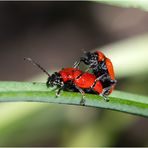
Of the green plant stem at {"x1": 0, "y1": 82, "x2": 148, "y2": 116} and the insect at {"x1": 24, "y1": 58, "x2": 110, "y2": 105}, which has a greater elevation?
the insect at {"x1": 24, "y1": 58, "x2": 110, "y2": 105}

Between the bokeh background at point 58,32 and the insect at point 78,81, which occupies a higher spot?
the bokeh background at point 58,32

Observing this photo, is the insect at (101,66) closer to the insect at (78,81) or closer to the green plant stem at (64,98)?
the insect at (78,81)

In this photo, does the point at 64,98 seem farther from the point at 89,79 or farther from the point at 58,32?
the point at 58,32

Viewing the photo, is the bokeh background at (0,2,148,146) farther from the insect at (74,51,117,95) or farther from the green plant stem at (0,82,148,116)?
the green plant stem at (0,82,148,116)

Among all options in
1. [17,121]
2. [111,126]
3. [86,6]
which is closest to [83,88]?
[17,121]

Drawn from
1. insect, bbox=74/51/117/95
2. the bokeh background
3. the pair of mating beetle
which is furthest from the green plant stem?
the bokeh background

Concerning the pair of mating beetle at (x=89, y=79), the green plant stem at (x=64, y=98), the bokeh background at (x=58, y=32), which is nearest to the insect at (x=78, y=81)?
the pair of mating beetle at (x=89, y=79)

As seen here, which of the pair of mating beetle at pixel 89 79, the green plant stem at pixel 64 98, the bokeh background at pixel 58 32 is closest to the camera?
the green plant stem at pixel 64 98
